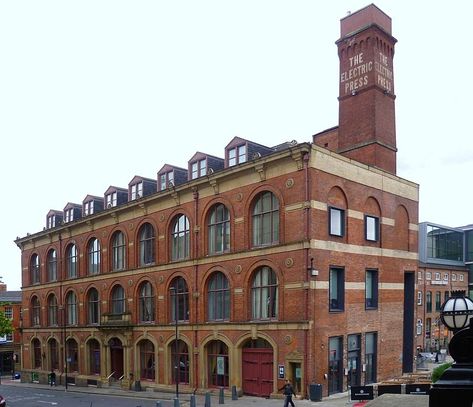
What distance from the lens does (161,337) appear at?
39.8 m

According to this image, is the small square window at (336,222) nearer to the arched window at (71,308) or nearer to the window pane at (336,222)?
Result: the window pane at (336,222)

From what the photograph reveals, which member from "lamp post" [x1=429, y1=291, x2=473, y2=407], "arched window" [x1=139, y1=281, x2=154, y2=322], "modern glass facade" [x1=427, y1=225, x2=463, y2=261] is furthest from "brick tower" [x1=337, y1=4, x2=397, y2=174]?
"lamp post" [x1=429, y1=291, x2=473, y2=407]

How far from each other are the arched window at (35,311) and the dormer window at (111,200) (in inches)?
719

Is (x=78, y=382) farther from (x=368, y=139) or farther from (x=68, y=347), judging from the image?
(x=368, y=139)

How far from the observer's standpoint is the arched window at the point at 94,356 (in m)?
48.6

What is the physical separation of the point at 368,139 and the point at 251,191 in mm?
9612

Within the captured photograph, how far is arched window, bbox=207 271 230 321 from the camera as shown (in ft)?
115

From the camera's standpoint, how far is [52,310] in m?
56.8

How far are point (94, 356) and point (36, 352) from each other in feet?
48.6

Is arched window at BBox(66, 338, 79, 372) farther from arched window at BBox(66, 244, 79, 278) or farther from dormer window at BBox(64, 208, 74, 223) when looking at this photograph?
dormer window at BBox(64, 208, 74, 223)

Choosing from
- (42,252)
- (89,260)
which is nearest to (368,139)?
(89,260)

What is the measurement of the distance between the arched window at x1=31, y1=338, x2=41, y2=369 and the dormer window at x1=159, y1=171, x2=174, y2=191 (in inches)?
1129

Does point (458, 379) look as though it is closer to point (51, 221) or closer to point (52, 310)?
point (52, 310)

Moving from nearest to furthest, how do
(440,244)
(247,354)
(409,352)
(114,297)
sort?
(247,354)
(409,352)
(114,297)
(440,244)
